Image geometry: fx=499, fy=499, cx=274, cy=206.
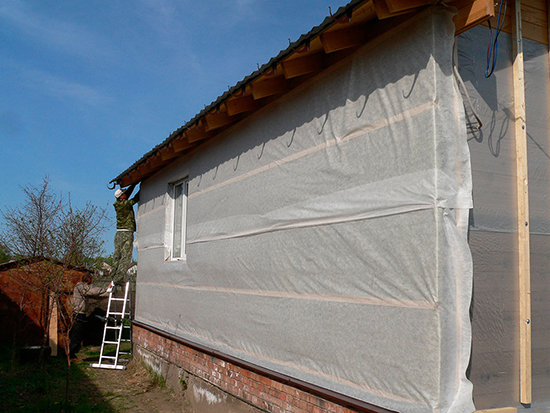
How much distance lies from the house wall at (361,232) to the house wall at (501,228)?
0.84 ft

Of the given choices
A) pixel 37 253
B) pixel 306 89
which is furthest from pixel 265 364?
pixel 37 253

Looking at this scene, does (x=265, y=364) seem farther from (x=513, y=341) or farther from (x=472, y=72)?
(x=472, y=72)

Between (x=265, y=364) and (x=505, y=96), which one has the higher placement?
(x=505, y=96)

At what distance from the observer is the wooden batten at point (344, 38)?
161 inches

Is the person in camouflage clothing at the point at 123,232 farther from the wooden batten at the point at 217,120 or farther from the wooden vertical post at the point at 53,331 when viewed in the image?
the wooden batten at the point at 217,120

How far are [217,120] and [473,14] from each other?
369cm

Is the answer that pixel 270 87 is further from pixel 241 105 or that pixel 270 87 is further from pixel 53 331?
pixel 53 331

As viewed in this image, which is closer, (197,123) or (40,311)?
(197,123)

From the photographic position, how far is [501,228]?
373 cm

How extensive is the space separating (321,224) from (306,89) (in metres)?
1.41

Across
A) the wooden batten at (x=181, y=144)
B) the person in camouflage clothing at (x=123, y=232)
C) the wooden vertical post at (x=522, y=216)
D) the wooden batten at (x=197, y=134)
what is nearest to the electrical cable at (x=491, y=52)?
the wooden vertical post at (x=522, y=216)

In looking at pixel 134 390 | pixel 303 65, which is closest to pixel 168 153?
pixel 134 390

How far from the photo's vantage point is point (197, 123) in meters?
6.58

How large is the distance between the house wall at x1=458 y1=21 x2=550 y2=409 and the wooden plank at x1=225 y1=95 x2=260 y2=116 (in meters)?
2.69
